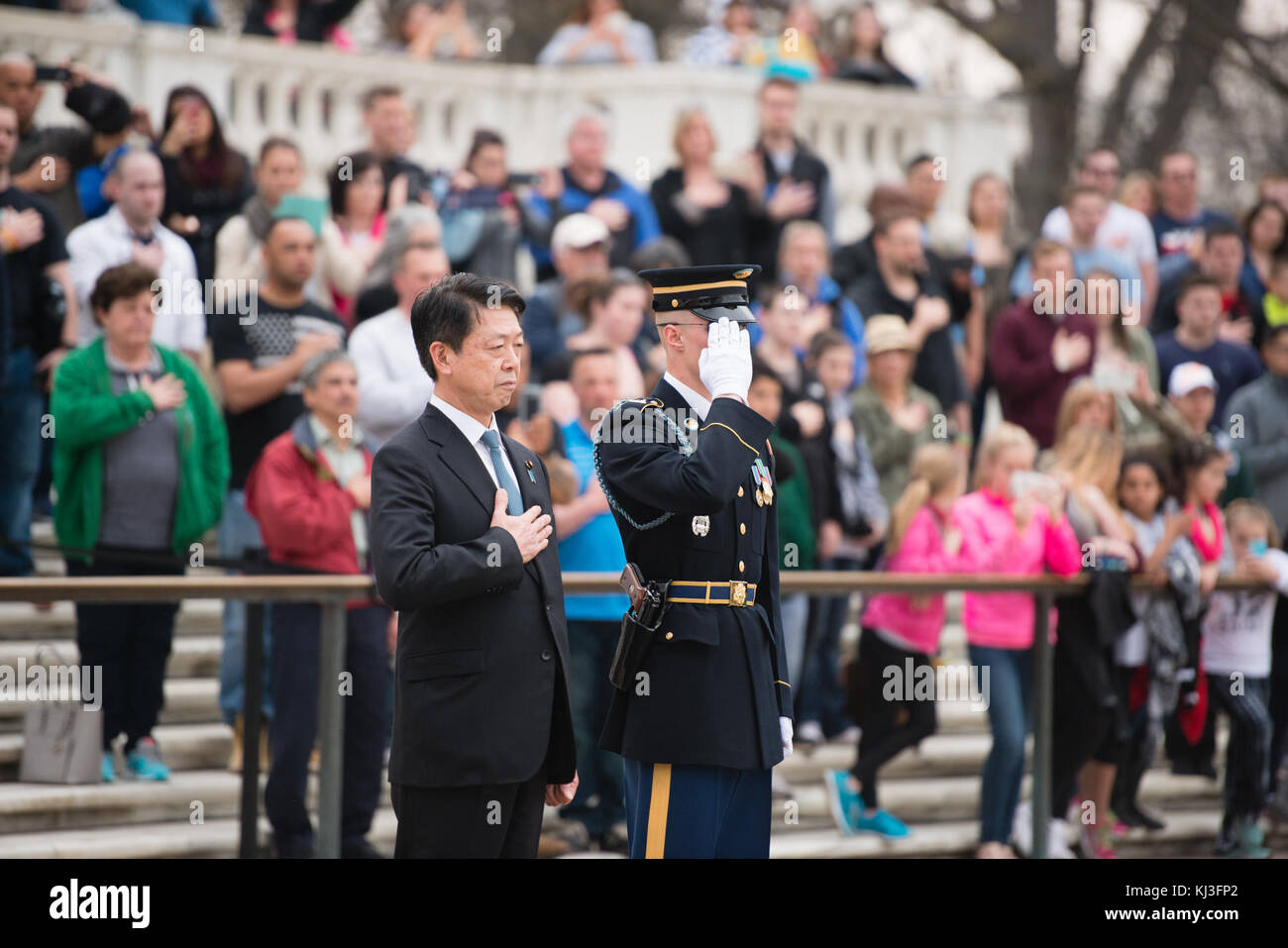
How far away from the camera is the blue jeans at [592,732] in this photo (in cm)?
636

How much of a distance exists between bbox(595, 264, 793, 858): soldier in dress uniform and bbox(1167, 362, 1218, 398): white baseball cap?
4914mm

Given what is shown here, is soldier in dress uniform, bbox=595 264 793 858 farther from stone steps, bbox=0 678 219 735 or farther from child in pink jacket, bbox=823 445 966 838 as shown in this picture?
child in pink jacket, bbox=823 445 966 838

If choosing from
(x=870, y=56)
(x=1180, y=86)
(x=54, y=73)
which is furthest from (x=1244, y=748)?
(x=1180, y=86)

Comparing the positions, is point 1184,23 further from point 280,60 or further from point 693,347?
point 693,347

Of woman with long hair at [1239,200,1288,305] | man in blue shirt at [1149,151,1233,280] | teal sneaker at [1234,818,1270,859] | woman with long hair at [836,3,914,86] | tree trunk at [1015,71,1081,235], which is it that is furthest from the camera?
tree trunk at [1015,71,1081,235]

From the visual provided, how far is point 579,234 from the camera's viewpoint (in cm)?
Answer: 858

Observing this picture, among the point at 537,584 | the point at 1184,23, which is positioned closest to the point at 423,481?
the point at 537,584

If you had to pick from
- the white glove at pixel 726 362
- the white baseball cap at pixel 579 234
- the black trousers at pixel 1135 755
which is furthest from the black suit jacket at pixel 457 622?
the white baseball cap at pixel 579 234

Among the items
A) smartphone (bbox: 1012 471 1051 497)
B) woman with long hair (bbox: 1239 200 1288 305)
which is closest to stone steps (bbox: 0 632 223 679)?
smartphone (bbox: 1012 471 1051 497)

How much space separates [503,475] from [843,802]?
3283mm

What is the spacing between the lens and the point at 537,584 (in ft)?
14.3

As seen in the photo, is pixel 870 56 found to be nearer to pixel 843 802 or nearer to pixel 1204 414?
pixel 1204 414

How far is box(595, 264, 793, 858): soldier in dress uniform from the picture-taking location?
432 centimetres

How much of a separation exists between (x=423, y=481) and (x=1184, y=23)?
16.7 meters
